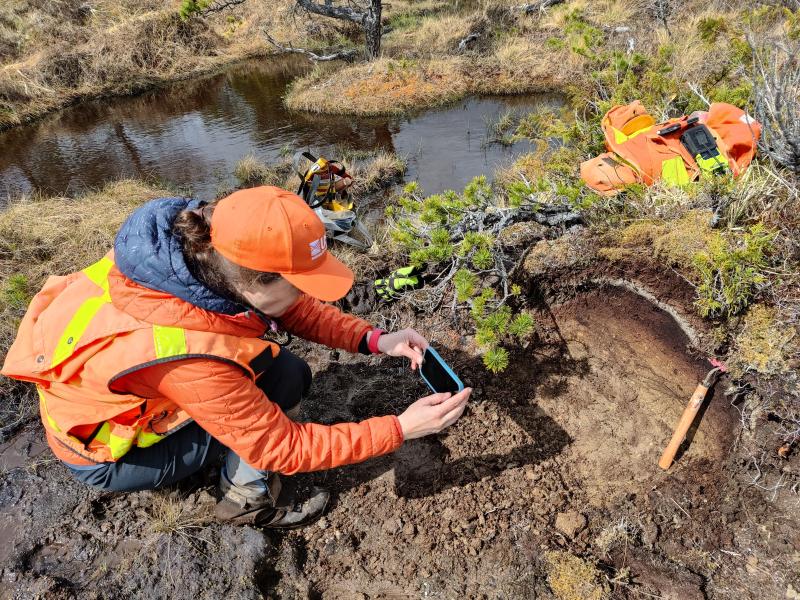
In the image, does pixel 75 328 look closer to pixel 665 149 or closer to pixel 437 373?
pixel 437 373

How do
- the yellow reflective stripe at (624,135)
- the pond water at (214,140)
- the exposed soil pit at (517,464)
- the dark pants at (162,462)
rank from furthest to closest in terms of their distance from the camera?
the pond water at (214,140), the yellow reflective stripe at (624,135), the exposed soil pit at (517,464), the dark pants at (162,462)

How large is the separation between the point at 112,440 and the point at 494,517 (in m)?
1.68

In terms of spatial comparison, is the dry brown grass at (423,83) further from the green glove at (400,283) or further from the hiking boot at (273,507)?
the hiking boot at (273,507)

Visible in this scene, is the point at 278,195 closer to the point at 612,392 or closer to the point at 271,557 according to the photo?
the point at 271,557

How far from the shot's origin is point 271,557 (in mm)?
2074

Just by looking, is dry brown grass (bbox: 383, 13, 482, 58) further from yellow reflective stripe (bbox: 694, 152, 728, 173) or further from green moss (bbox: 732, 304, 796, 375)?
green moss (bbox: 732, 304, 796, 375)

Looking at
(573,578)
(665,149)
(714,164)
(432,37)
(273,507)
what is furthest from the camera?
(432,37)

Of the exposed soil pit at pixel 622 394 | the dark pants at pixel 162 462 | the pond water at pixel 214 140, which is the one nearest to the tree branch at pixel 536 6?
the pond water at pixel 214 140

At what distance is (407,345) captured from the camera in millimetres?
2168

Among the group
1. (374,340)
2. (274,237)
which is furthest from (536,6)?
(274,237)

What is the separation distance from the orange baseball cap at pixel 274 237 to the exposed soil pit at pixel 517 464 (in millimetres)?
1311

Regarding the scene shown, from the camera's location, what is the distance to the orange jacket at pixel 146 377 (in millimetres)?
1486

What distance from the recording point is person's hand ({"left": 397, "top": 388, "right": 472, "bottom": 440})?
1.74m

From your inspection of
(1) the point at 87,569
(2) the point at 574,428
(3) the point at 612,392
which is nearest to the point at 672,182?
(3) the point at 612,392
